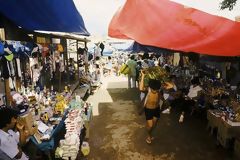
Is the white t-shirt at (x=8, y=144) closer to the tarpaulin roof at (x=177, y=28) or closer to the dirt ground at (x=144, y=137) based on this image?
the tarpaulin roof at (x=177, y=28)

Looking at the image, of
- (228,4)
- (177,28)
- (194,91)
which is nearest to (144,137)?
(194,91)

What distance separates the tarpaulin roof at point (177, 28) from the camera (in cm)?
455

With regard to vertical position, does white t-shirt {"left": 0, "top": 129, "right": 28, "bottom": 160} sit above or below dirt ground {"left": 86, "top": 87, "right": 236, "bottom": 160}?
above

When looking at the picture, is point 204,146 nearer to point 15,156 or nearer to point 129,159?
point 129,159

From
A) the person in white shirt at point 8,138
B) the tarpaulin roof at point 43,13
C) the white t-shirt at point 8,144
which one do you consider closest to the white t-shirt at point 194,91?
the tarpaulin roof at point 43,13

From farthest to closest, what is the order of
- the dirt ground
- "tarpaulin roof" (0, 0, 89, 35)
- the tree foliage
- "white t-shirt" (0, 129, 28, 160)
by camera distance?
the tree foliage
the dirt ground
"white t-shirt" (0, 129, 28, 160)
"tarpaulin roof" (0, 0, 89, 35)

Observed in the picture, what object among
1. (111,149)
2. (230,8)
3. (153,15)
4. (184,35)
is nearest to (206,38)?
(184,35)

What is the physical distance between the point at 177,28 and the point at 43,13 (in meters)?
2.50

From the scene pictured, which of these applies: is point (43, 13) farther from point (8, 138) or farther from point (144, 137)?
point (144, 137)

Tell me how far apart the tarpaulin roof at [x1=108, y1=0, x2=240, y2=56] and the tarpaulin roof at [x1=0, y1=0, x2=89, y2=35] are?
4.52 feet

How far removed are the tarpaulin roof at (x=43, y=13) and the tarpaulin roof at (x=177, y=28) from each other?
4.52ft

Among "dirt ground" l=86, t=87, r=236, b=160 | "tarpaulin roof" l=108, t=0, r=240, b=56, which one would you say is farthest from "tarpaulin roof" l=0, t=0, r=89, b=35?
"dirt ground" l=86, t=87, r=236, b=160

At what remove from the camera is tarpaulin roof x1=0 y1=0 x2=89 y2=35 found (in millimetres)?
3265

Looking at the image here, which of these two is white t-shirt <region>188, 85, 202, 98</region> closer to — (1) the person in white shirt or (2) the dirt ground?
(2) the dirt ground
